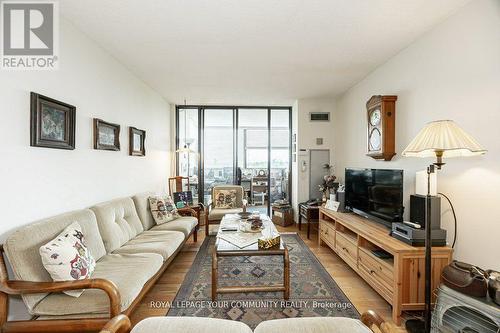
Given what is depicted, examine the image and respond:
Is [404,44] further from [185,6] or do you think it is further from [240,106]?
[240,106]

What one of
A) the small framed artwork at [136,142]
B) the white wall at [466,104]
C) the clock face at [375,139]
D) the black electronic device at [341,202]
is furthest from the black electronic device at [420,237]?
the small framed artwork at [136,142]

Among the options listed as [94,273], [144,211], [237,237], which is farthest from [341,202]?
[94,273]

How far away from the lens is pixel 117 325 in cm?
111

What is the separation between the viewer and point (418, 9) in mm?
2031

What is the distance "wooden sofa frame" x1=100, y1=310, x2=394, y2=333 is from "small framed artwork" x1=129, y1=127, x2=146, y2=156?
8.86 feet

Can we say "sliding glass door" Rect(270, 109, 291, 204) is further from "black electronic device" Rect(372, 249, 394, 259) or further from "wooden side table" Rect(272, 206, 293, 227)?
"black electronic device" Rect(372, 249, 394, 259)

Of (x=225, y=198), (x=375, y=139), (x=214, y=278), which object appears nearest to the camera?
(x=214, y=278)

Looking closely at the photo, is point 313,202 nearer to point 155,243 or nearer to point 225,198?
point 225,198

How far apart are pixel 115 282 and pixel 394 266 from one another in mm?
2247

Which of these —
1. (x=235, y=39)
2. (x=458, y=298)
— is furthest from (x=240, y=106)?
(x=458, y=298)

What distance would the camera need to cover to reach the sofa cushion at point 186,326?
121cm

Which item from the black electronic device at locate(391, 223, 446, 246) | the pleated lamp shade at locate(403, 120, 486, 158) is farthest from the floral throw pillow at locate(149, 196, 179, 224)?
the pleated lamp shade at locate(403, 120, 486, 158)

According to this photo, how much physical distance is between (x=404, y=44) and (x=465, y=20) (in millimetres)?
668

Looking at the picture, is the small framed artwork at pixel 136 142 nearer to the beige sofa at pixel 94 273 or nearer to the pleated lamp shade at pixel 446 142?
the beige sofa at pixel 94 273
